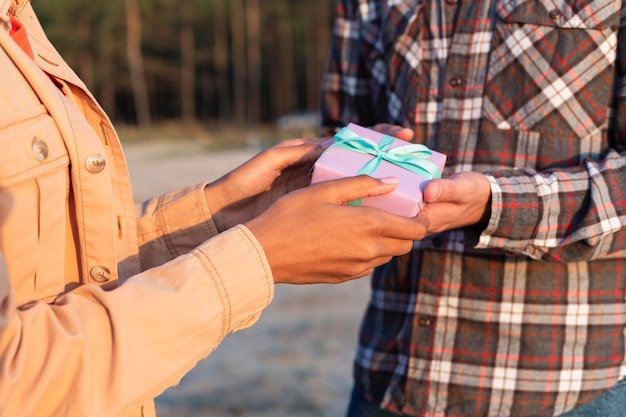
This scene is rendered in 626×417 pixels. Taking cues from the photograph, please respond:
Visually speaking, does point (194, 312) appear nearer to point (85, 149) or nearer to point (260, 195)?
point (85, 149)

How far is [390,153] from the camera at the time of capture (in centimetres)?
199

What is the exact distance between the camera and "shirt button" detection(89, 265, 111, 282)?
1.70m

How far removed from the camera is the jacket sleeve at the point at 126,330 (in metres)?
1.29

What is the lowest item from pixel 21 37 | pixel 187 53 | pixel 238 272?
pixel 187 53

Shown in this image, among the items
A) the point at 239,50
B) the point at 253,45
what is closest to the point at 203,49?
the point at 239,50

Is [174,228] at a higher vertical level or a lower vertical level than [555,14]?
lower

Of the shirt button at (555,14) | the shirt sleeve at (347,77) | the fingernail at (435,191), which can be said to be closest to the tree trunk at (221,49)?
the shirt sleeve at (347,77)

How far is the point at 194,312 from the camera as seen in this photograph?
144 centimetres

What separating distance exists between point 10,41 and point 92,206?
16.4 inches

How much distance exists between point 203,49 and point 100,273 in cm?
3889

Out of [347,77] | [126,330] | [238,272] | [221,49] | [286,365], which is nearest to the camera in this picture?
[126,330]

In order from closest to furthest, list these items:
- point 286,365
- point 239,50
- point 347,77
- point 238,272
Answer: point 238,272 < point 347,77 < point 286,365 < point 239,50

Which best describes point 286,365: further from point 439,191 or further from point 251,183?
point 439,191

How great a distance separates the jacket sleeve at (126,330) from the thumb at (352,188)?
237 millimetres
